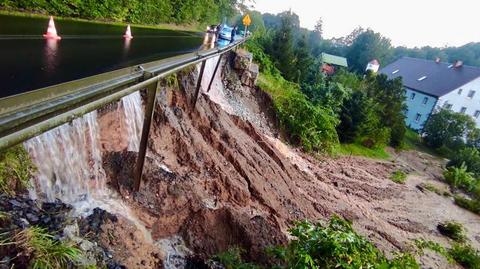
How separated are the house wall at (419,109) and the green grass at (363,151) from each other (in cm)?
1826

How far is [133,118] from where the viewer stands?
237 inches

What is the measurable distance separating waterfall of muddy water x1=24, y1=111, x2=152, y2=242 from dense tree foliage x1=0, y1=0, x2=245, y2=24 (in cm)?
661

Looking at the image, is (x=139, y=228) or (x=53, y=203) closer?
(x=53, y=203)

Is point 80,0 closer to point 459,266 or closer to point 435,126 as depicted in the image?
point 459,266

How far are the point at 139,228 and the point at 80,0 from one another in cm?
1011

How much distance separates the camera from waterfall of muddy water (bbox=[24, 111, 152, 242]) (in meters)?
3.85

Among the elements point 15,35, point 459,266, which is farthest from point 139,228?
point 459,266

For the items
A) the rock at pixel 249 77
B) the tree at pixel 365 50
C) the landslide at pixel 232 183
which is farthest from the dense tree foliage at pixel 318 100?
the tree at pixel 365 50

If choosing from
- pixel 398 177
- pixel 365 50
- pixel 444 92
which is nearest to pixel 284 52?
pixel 398 177

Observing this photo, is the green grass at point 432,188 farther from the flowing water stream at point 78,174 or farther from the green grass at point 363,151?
the flowing water stream at point 78,174

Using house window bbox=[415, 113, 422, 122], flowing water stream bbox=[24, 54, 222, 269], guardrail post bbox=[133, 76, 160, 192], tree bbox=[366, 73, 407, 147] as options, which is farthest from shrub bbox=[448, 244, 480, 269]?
house window bbox=[415, 113, 422, 122]

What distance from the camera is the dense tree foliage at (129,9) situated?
10001 millimetres

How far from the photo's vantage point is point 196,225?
16.8ft

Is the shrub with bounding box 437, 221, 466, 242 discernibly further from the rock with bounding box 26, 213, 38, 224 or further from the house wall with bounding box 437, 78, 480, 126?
the house wall with bounding box 437, 78, 480, 126
